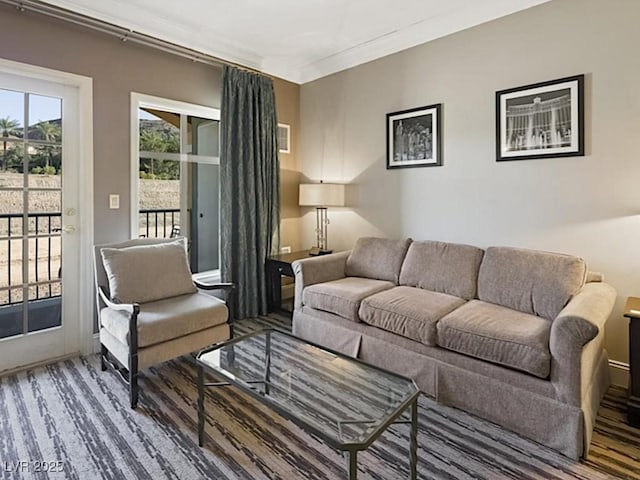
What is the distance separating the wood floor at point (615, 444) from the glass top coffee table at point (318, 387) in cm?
Result: 94

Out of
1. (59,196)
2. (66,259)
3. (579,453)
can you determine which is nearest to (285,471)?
(579,453)

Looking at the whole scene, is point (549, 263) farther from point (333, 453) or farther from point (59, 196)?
point (59, 196)

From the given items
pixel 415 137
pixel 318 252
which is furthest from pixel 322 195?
pixel 415 137

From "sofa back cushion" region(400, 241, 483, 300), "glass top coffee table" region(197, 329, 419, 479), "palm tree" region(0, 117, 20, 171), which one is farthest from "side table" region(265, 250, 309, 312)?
"palm tree" region(0, 117, 20, 171)

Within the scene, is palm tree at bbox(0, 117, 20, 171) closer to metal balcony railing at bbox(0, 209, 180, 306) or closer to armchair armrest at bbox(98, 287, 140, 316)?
metal balcony railing at bbox(0, 209, 180, 306)

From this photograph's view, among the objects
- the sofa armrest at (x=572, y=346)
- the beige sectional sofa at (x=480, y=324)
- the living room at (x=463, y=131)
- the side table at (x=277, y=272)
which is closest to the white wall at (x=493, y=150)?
the living room at (x=463, y=131)

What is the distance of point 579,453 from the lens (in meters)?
1.80

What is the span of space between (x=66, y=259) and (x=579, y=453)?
3.47 meters

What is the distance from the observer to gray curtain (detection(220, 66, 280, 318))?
368 centimetres

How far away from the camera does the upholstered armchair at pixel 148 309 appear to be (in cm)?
230

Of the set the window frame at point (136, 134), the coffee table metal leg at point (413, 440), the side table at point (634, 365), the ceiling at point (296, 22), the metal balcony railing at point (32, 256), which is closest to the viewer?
the coffee table metal leg at point (413, 440)

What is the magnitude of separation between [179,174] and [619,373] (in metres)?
3.77

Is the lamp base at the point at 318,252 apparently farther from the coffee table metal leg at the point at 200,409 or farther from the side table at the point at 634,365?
the side table at the point at 634,365

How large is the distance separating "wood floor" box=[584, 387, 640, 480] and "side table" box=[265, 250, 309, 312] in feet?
8.29
